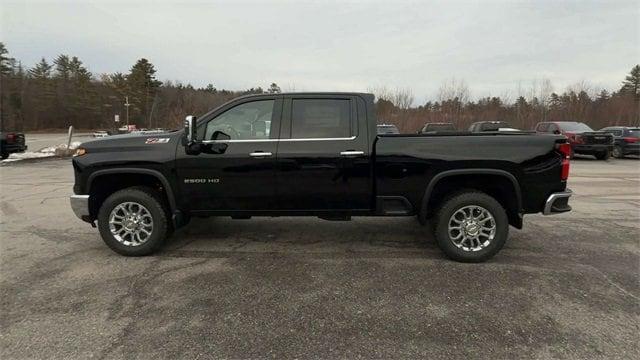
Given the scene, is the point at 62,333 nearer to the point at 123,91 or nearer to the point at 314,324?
the point at 314,324

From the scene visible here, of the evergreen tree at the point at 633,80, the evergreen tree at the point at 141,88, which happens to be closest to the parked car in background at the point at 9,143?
the evergreen tree at the point at 141,88

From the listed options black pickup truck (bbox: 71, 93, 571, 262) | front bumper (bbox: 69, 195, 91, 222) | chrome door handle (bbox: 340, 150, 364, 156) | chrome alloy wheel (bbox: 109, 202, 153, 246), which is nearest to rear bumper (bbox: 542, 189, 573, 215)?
black pickup truck (bbox: 71, 93, 571, 262)

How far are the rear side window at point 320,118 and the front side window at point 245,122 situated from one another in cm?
32

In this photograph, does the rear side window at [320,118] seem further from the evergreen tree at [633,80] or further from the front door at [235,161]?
the evergreen tree at [633,80]

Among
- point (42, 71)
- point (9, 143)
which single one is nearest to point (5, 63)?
point (42, 71)

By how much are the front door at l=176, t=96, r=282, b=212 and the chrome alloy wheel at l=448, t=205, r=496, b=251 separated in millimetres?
2166

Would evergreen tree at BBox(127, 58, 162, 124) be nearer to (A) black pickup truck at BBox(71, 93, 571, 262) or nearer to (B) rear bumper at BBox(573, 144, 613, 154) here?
(B) rear bumper at BBox(573, 144, 613, 154)

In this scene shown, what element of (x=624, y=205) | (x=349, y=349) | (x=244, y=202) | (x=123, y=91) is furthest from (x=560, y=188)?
(x=123, y=91)

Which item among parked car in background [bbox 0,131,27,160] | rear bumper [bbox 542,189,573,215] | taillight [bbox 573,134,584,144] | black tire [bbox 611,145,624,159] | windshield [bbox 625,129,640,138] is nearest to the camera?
rear bumper [bbox 542,189,573,215]

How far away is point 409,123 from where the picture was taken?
4053cm

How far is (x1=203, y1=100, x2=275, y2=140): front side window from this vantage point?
15.9 ft

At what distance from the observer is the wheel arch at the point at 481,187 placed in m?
4.62

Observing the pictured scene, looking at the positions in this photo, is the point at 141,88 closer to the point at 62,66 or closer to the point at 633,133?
the point at 62,66

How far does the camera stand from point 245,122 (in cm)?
489
